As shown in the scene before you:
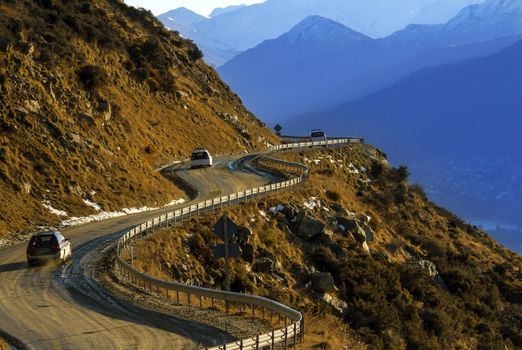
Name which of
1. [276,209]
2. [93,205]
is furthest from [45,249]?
[276,209]

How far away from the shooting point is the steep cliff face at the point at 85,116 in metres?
34.2

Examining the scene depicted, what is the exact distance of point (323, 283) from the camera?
2797 cm

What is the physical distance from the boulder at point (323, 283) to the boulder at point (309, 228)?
422 cm

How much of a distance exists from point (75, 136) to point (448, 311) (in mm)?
22820

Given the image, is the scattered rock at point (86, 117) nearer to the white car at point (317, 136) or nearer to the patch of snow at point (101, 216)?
the patch of snow at point (101, 216)

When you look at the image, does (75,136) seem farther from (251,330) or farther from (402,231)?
(251,330)

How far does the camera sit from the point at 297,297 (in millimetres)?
26484

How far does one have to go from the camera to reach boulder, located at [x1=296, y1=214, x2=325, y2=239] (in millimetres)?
32344

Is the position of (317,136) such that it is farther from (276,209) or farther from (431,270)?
(276,209)

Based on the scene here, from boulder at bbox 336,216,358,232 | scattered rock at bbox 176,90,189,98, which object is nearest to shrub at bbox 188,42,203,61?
scattered rock at bbox 176,90,189,98

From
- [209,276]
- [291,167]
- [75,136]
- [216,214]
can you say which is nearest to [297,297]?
[209,276]

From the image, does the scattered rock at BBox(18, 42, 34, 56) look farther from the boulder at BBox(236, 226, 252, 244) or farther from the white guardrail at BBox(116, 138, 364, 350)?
the boulder at BBox(236, 226, 252, 244)

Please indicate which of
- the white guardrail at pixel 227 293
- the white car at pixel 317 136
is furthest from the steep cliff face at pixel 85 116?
the white car at pixel 317 136

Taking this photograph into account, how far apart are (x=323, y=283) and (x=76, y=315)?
1331 cm
